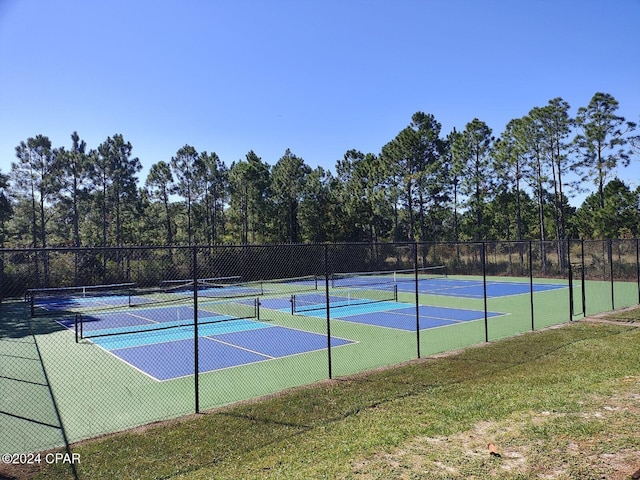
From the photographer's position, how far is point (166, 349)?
41.0ft

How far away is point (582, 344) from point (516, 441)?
21.8ft

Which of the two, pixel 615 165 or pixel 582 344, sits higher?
pixel 615 165

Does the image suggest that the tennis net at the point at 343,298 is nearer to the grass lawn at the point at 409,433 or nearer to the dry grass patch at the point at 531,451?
the grass lawn at the point at 409,433

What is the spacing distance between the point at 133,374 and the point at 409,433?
23.0 ft

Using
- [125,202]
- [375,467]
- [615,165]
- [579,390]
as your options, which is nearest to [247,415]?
[375,467]

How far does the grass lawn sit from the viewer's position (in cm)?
442

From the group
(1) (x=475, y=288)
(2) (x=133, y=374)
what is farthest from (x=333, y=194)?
(2) (x=133, y=374)

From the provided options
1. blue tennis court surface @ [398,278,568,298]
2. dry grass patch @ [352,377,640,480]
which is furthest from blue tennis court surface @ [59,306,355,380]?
blue tennis court surface @ [398,278,568,298]

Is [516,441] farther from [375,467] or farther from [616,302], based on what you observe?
[616,302]

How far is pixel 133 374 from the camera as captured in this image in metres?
9.98

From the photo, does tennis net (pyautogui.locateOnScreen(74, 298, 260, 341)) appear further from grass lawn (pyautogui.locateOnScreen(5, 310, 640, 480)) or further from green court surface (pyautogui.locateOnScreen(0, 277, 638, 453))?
grass lawn (pyautogui.locateOnScreen(5, 310, 640, 480))

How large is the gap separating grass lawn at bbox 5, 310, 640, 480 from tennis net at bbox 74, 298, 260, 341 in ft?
29.1

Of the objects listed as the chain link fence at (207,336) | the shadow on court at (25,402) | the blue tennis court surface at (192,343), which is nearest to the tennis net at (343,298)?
the chain link fence at (207,336)

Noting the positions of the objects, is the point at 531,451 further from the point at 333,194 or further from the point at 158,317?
the point at 333,194
